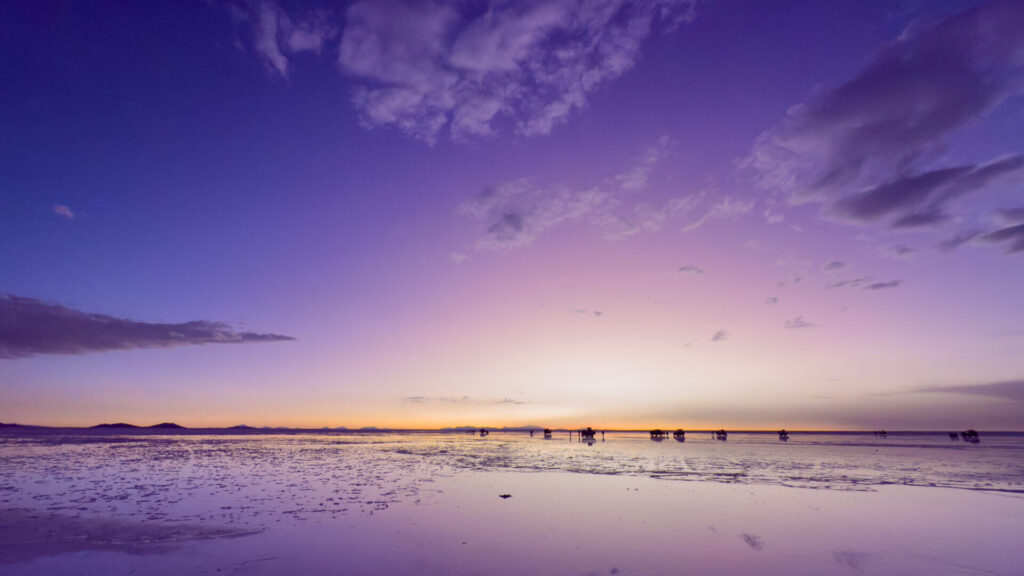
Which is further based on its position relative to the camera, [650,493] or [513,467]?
[513,467]

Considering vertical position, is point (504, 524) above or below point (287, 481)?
above

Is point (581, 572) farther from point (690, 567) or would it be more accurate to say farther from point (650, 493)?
point (650, 493)

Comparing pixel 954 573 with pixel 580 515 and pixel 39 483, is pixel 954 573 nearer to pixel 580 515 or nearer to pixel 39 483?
pixel 580 515

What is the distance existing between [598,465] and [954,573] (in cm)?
2634

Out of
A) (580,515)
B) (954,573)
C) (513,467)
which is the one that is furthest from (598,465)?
(954,573)

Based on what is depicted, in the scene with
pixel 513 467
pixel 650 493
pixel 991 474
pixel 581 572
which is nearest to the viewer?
pixel 581 572

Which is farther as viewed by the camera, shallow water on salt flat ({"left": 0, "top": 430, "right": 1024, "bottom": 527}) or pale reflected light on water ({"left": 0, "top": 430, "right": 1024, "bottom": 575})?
shallow water on salt flat ({"left": 0, "top": 430, "right": 1024, "bottom": 527})

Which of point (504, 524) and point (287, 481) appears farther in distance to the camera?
point (287, 481)

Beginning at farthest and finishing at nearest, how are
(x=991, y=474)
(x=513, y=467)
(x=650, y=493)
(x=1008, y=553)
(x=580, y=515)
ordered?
(x=513, y=467) → (x=991, y=474) → (x=650, y=493) → (x=580, y=515) → (x=1008, y=553)

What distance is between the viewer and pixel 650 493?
2203cm

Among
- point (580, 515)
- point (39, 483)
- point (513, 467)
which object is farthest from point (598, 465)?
point (39, 483)

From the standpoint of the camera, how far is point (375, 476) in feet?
93.0

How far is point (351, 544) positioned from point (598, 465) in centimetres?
2658

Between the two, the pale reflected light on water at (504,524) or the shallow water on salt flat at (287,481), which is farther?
the shallow water on salt flat at (287,481)
